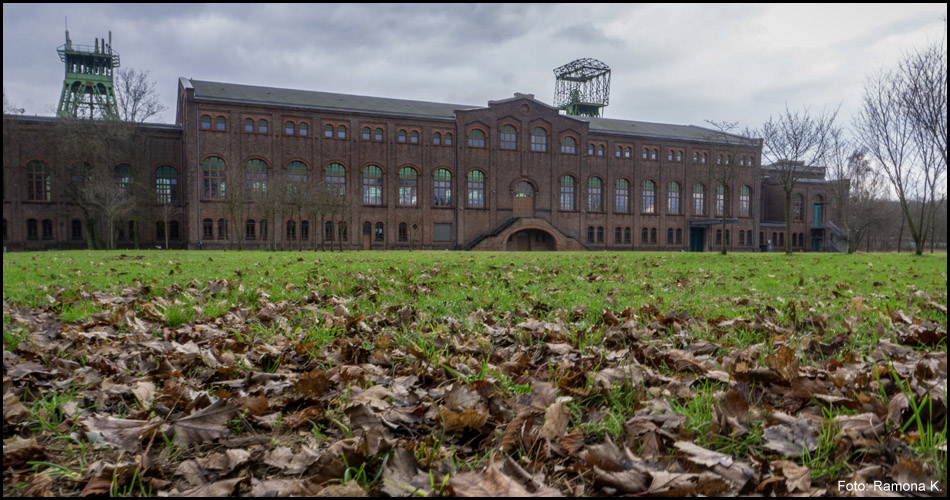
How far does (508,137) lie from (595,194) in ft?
35.1

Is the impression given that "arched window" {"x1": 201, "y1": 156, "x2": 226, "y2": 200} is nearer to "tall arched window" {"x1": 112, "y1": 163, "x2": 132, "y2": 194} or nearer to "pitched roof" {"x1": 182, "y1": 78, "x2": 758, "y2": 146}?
"pitched roof" {"x1": 182, "y1": 78, "x2": 758, "y2": 146}

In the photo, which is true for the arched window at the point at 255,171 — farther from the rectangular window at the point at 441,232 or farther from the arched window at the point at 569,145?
the arched window at the point at 569,145

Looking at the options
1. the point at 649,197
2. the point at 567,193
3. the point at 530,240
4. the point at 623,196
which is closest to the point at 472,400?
the point at 530,240

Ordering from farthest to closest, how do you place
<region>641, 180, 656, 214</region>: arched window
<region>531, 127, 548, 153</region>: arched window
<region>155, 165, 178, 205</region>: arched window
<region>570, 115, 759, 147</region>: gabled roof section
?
<region>641, 180, 656, 214</region>: arched window, <region>570, 115, 759, 147</region>: gabled roof section, <region>531, 127, 548, 153</region>: arched window, <region>155, 165, 178, 205</region>: arched window

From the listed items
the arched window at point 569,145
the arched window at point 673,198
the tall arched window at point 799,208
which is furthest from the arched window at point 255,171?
the tall arched window at point 799,208

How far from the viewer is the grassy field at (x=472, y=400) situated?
183 cm

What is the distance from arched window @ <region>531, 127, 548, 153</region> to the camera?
5034 cm

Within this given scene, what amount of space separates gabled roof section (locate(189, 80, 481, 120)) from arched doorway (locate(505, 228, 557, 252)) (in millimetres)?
12740

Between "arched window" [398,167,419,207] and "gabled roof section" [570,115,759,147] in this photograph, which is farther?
"gabled roof section" [570,115,759,147]

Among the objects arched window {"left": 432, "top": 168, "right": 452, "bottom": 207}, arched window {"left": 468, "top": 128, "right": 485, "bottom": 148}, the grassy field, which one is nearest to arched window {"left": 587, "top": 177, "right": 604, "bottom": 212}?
arched window {"left": 468, "top": 128, "right": 485, "bottom": 148}

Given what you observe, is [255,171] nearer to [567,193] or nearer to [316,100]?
[316,100]

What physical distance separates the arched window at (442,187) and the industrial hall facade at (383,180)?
0.15m

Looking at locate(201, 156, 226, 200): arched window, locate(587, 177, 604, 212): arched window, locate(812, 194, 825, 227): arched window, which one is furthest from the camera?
locate(812, 194, 825, 227): arched window

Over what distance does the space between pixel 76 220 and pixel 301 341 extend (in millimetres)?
50600
